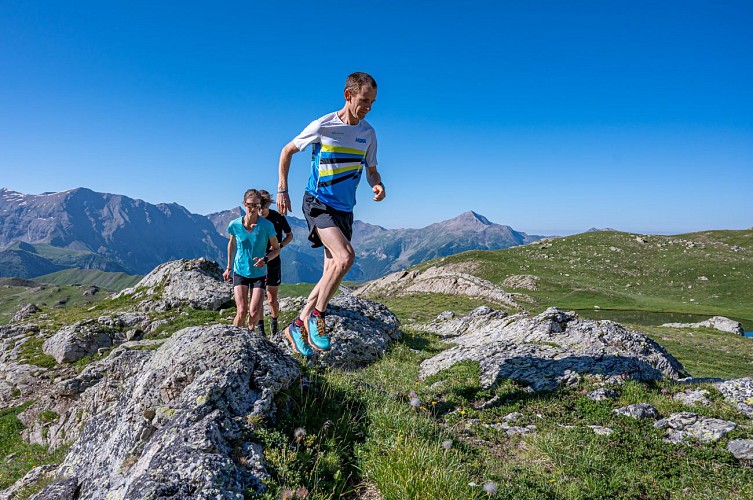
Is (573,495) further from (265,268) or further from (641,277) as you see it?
(641,277)

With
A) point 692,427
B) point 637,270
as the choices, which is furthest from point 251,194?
point 637,270

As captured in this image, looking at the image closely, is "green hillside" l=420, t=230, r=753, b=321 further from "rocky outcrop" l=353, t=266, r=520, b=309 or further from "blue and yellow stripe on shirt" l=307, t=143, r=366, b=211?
"blue and yellow stripe on shirt" l=307, t=143, r=366, b=211

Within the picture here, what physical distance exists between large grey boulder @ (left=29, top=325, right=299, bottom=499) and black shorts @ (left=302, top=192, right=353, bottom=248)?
7.00 feet

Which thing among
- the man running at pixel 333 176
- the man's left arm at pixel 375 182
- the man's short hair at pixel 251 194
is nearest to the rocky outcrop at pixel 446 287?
the man's short hair at pixel 251 194

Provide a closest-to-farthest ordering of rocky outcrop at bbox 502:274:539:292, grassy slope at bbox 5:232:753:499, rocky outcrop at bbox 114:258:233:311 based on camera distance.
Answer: grassy slope at bbox 5:232:753:499, rocky outcrop at bbox 114:258:233:311, rocky outcrop at bbox 502:274:539:292

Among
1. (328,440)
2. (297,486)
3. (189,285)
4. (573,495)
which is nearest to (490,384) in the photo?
(573,495)

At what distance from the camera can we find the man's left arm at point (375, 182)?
25.2 feet

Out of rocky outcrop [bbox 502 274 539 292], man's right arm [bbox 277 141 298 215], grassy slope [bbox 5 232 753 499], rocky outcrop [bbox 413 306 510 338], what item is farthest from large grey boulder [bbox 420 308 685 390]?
rocky outcrop [bbox 502 274 539 292]

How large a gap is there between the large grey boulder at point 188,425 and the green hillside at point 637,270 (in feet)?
183

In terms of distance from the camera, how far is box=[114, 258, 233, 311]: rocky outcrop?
25.6m

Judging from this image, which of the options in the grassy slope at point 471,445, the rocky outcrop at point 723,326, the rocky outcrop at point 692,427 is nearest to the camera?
the grassy slope at point 471,445

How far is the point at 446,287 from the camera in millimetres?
54344

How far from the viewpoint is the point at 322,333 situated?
752 cm

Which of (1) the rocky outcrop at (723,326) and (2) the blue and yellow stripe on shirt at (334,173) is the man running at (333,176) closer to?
(2) the blue and yellow stripe on shirt at (334,173)
